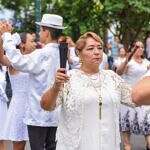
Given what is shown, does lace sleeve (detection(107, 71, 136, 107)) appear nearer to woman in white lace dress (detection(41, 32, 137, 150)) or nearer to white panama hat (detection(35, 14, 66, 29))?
woman in white lace dress (detection(41, 32, 137, 150))

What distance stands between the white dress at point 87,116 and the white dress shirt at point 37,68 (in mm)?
1390

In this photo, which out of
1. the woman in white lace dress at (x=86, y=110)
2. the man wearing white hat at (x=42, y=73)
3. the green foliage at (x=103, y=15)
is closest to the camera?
the woman in white lace dress at (x=86, y=110)

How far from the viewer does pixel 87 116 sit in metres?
4.87

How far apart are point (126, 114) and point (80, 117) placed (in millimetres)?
4648

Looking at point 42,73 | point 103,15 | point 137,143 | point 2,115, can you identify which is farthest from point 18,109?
point 103,15

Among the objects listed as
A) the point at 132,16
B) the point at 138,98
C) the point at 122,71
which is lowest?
the point at 138,98

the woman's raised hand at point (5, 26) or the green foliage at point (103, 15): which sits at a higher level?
the green foliage at point (103, 15)

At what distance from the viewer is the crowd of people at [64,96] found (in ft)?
16.0

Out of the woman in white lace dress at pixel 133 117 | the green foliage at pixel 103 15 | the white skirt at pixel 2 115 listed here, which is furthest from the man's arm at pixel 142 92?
the green foliage at pixel 103 15

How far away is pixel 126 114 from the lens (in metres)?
9.44

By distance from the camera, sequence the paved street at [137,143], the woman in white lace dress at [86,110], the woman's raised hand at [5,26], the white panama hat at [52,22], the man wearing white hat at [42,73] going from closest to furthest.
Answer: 1. the woman in white lace dress at [86,110]
2. the woman's raised hand at [5,26]
3. the man wearing white hat at [42,73]
4. the white panama hat at [52,22]
5. the paved street at [137,143]

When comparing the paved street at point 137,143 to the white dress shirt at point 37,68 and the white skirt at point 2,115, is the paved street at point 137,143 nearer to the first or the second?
the white skirt at point 2,115

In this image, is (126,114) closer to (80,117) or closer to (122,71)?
(122,71)

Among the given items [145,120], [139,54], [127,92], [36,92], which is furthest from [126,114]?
[127,92]
